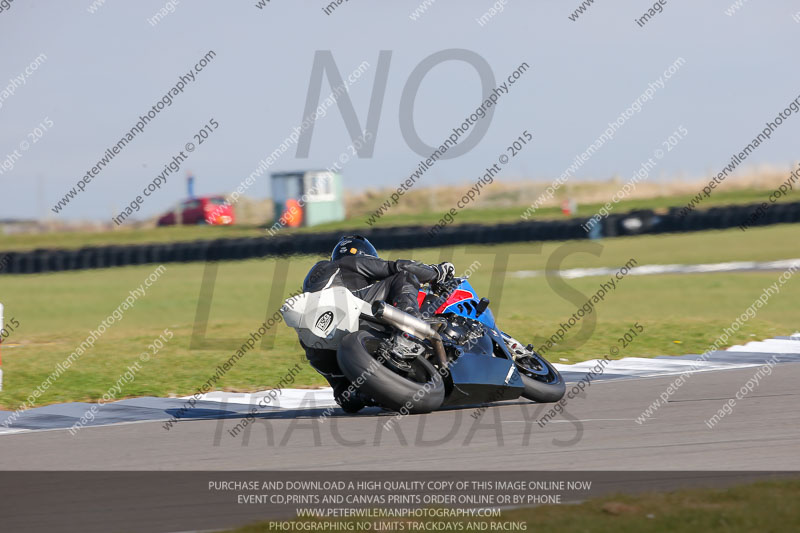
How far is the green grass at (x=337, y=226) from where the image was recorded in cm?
4194

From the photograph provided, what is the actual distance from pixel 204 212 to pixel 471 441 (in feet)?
137

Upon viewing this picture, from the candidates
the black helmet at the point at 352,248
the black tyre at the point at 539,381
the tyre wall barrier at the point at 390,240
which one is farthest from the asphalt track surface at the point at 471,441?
the tyre wall barrier at the point at 390,240

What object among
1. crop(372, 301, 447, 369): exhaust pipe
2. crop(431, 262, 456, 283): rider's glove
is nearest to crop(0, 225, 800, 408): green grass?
crop(431, 262, 456, 283): rider's glove

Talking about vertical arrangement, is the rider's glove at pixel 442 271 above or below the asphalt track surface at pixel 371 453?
above

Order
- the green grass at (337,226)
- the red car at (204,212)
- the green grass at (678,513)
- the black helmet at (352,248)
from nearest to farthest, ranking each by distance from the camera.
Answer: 1. the green grass at (678,513)
2. the black helmet at (352,248)
3. the green grass at (337,226)
4. the red car at (204,212)

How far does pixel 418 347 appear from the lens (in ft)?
26.9

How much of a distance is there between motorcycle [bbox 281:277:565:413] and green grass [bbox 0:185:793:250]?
32.4 m

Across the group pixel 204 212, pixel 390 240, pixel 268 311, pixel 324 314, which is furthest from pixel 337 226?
pixel 324 314

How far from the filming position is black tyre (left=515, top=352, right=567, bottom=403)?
8930 millimetres

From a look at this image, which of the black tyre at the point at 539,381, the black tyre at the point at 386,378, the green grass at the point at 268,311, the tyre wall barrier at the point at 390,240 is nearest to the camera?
the black tyre at the point at 386,378

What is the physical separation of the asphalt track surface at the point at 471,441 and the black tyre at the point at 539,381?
0.48 ft

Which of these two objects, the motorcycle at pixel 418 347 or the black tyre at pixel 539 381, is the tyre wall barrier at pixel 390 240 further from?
→ the motorcycle at pixel 418 347

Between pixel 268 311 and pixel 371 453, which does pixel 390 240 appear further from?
pixel 371 453

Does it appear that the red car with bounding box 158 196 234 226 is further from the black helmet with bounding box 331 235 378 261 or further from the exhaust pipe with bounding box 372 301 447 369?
the exhaust pipe with bounding box 372 301 447 369
